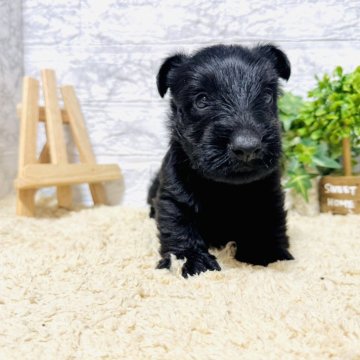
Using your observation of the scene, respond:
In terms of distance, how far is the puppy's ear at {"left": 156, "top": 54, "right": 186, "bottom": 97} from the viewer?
158 centimetres

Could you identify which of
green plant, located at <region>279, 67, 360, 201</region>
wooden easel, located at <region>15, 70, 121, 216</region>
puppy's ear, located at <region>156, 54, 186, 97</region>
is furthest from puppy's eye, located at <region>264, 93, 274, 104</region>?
wooden easel, located at <region>15, 70, 121, 216</region>

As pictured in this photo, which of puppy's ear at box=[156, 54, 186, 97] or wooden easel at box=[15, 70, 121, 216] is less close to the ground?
puppy's ear at box=[156, 54, 186, 97]

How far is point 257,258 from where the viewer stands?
1.47 meters

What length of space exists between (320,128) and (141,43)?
1256 mm

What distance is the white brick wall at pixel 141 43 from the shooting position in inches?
99.4

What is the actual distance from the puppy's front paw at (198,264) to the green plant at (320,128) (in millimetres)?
1007

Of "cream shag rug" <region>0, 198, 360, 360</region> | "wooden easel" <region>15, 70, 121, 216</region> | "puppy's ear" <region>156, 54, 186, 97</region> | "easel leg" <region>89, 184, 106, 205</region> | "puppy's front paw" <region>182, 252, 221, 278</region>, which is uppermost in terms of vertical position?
"puppy's ear" <region>156, 54, 186, 97</region>

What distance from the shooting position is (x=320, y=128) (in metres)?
2.28

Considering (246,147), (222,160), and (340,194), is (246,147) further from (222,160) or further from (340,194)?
(340,194)

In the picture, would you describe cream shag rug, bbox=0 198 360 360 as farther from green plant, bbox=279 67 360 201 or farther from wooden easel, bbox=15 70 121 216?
green plant, bbox=279 67 360 201

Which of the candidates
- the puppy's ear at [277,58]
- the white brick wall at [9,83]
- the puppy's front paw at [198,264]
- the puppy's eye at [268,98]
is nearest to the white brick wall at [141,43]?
the white brick wall at [9,83]

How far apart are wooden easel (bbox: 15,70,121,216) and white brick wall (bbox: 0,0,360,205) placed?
18 cm

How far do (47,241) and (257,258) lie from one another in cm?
87

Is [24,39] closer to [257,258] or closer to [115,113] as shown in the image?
[115,113]
